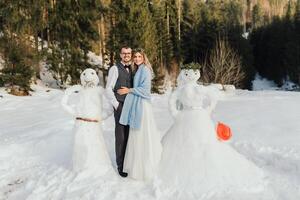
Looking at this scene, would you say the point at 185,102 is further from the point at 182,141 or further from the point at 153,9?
the point at 153,9

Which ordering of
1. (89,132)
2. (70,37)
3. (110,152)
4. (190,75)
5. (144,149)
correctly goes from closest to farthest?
(144,149), (190,75), (89,132), (110,152), (70,37)

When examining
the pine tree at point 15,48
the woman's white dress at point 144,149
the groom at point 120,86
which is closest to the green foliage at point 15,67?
the pine tree at point 15,48

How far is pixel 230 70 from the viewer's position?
1074 inches

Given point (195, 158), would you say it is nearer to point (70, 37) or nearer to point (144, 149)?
point (144, 149)

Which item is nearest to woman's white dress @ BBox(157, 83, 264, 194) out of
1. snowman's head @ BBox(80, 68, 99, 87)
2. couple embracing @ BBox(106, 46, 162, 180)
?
couple embracing @ BBox(106, 46, 162, 180)

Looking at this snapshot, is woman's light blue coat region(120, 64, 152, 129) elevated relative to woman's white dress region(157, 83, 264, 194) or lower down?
elevated

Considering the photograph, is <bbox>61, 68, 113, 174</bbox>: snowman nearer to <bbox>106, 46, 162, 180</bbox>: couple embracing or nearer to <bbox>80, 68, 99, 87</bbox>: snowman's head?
<bbox>80, 68, 99, 87</bbox>: snowman's head

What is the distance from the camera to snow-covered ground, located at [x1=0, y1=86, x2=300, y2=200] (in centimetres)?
586

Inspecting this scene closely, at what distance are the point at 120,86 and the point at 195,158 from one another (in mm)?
1652

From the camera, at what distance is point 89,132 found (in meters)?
6.82

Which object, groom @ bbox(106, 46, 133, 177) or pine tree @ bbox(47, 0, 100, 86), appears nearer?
groom @ bbox(106, 46, 133, 177)

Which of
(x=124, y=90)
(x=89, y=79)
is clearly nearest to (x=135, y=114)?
(x=124, y=90)

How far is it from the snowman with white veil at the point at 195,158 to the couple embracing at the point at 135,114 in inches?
9.3

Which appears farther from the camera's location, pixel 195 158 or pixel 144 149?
pixel 144 149
